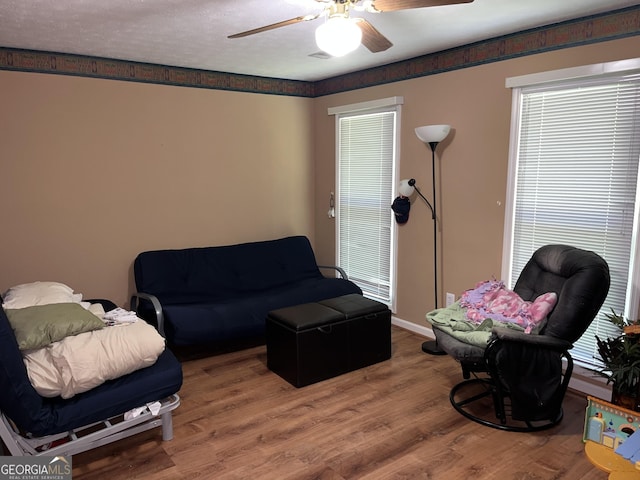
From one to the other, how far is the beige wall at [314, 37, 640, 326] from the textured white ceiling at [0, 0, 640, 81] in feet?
0.83

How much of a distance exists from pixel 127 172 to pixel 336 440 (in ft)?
9.14

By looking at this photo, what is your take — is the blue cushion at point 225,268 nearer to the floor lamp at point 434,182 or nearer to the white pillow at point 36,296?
the white pillow at point 36,296

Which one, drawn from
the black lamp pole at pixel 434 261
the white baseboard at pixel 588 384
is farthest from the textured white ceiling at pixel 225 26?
the white baseboard at pixel 588 384

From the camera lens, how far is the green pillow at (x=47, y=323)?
2.20 m

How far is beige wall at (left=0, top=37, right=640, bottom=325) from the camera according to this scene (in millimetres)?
3475

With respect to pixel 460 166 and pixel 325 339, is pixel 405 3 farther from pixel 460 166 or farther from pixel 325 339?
pixel 325 339

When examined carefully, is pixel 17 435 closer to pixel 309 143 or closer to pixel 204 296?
pixel 204 296

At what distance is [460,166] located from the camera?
366 cm

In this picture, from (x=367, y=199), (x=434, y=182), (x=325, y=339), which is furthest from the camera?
(x=367, y=199)

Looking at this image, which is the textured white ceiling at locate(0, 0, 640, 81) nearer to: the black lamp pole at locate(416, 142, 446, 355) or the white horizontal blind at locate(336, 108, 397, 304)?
the white horizontal blind at locate(336, 108, 397, 304)

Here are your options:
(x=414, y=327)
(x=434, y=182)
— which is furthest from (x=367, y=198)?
(x=414, y=327)

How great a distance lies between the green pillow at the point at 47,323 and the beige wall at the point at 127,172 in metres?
1.43

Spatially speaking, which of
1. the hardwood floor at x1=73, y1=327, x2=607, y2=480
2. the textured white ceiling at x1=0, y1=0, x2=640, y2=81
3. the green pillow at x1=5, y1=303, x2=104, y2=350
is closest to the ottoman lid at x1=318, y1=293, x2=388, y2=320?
the hardwood floor at x1=73, y1=327, x2=607, y2=480

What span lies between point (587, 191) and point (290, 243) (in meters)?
2.71
